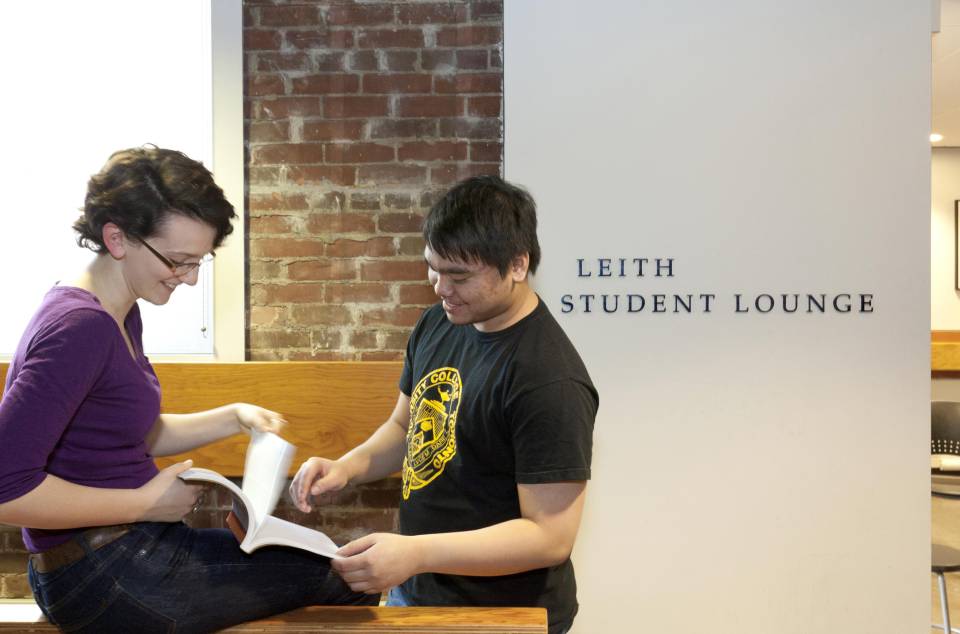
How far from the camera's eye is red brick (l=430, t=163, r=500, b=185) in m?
3.17

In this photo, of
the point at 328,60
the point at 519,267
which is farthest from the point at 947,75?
the point at 519,267

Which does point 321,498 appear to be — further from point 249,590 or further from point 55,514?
point 55,514

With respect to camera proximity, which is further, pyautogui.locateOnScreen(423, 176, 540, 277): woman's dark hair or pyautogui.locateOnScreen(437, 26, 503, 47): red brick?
pyautogui.locateOnScreen(437, 26, 503, 47): red brick

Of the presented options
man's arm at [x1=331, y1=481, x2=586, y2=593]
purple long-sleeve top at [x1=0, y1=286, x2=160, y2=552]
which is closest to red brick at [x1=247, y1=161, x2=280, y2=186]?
purple long-sleeve top at [x1=0, y1=286, x2=160, y2=552]

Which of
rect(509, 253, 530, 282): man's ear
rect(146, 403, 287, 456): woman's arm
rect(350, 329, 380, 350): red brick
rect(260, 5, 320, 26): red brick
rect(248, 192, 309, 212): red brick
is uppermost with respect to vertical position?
rect(260, 5, 320, 26): red brick

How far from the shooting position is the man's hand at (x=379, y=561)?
5.02 feet

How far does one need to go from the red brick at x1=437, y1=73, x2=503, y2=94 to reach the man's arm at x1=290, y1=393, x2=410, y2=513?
1.51 metres

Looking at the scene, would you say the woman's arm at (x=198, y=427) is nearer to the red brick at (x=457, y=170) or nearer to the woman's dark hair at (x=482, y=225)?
the woman's dark hair at (x=482, y=225)

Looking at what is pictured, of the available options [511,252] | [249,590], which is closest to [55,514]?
[249,590]

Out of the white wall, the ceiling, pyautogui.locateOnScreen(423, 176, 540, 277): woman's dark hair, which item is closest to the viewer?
pyautogui.locateOnScreen(423, 176, 540, 277): woman's dark hair

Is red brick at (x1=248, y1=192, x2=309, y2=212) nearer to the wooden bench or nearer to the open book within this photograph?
the wooden bench

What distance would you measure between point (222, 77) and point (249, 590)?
2.17 m

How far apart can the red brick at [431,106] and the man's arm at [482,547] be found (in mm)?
1906

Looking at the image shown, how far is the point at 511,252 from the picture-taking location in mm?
1693
